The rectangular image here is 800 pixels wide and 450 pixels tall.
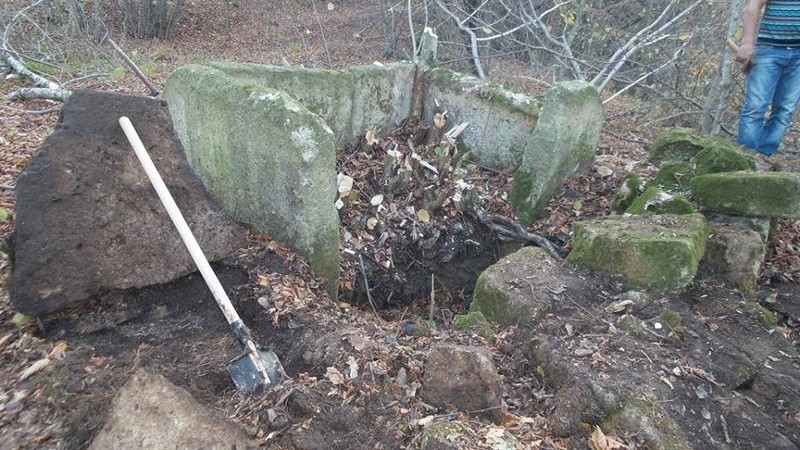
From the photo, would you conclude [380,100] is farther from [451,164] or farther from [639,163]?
[639,163]

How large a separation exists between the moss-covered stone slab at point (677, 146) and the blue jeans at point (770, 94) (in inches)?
15.4

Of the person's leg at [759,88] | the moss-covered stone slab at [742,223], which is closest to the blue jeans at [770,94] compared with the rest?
the person's leg at [759,88]

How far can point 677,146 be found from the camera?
411cm

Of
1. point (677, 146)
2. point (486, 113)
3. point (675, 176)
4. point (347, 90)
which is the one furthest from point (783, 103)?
point (347, 90)

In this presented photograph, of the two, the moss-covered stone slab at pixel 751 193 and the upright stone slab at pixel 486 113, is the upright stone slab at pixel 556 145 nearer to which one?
the upright stone slab at pixel 486 113

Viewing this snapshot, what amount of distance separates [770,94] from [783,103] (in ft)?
0.49

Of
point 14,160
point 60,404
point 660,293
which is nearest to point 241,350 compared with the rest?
point 60,404

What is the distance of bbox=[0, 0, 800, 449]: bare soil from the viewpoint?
7.11 ft

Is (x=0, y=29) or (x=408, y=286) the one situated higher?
(x=0, y=29)

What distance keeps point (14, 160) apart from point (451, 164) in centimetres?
315

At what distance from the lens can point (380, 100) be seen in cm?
454

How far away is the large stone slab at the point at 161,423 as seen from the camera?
1914mm

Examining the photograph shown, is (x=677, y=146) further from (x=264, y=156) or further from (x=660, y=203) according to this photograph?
(x=264, y=156)

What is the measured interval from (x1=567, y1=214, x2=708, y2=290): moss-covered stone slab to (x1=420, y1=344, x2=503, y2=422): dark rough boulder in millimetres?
1148
